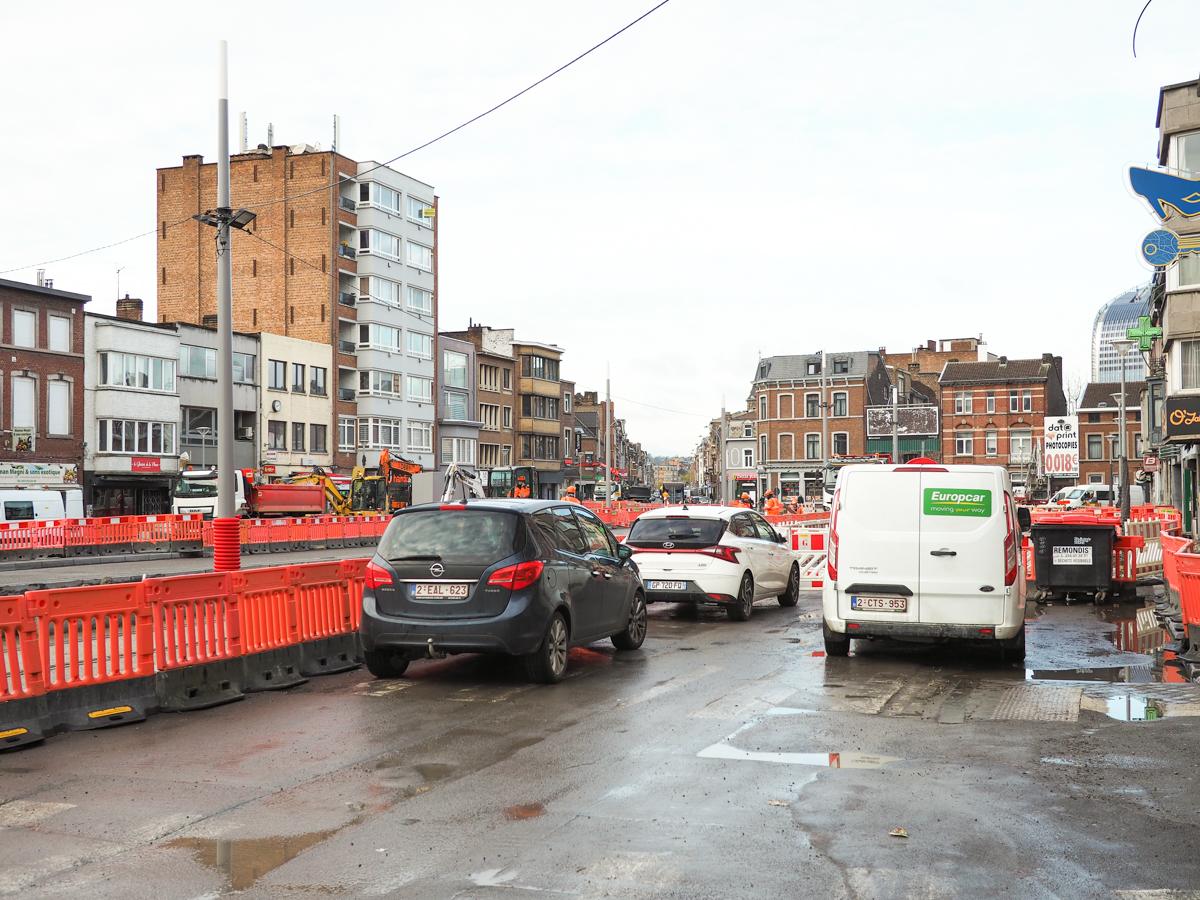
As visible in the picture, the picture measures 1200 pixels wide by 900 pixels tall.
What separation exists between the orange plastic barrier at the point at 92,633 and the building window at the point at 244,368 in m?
51.6

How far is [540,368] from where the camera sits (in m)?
91.1

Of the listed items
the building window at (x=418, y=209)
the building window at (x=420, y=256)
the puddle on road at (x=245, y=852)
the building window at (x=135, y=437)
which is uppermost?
the building window at (x=418, y=209)

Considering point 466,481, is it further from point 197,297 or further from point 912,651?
point 912,651

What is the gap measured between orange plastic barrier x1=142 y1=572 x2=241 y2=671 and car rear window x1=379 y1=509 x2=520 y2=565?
1.44 metres

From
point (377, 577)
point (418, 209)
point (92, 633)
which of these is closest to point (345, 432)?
point (418, 209)

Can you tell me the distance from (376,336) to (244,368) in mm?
10915

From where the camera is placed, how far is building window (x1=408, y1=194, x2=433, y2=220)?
73.2 m

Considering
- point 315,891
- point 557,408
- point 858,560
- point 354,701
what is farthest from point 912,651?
point 557,408

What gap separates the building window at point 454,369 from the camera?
78.6 metres

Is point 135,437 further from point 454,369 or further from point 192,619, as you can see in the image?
point 192,619

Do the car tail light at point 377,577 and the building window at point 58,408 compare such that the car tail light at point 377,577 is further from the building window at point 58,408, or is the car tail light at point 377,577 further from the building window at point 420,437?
the building window at point 420,437

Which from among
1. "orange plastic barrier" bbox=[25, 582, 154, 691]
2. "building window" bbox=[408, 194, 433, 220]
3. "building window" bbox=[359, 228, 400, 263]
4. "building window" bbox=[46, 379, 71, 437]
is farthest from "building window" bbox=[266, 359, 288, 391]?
"orange plastic barrier" bbox=[25, 582, 154, 691]

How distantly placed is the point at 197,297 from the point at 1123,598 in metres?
57.2

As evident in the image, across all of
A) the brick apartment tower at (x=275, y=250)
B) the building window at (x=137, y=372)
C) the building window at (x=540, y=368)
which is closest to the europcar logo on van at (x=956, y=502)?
the building window at (x=137, y=372)
